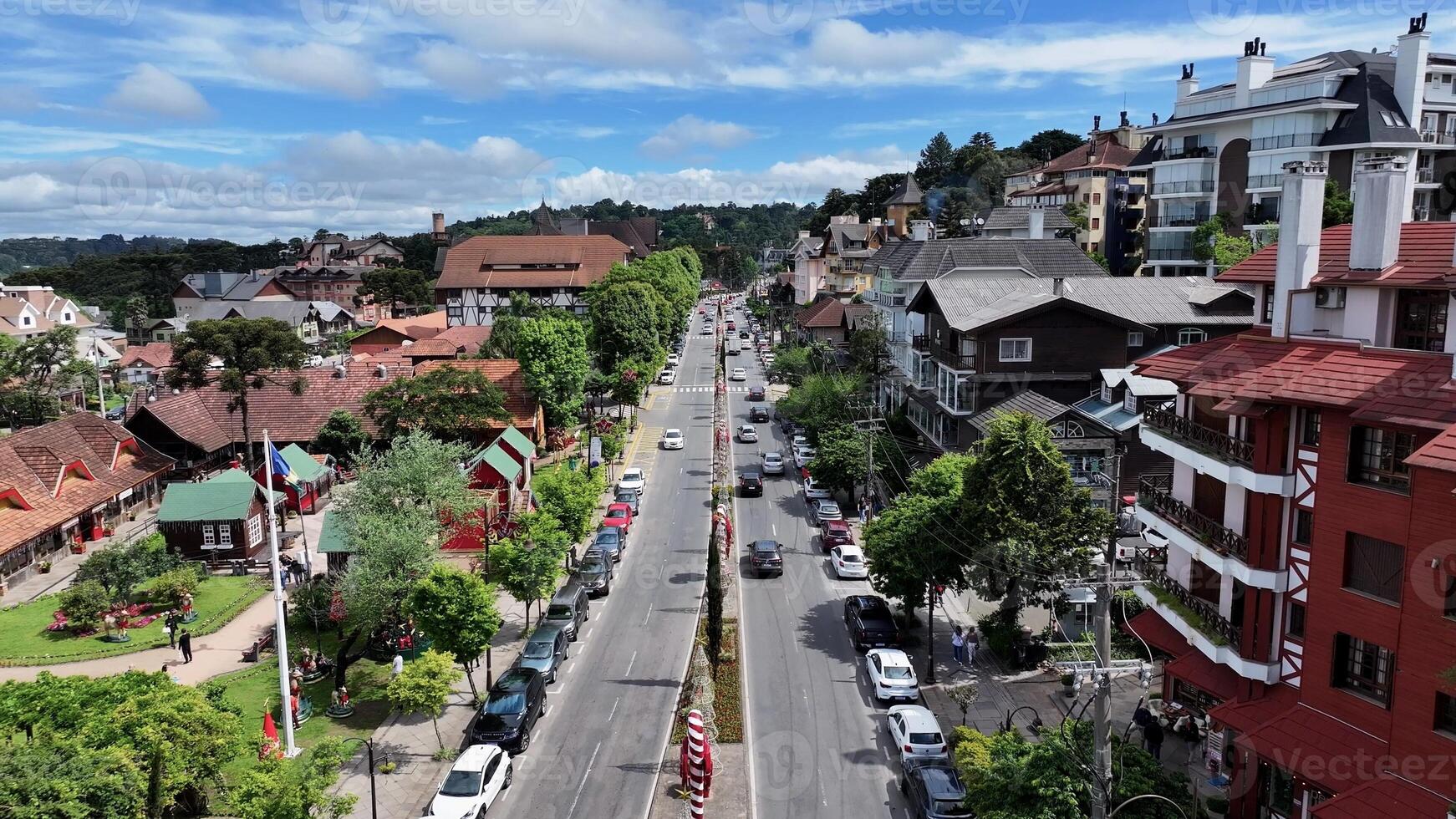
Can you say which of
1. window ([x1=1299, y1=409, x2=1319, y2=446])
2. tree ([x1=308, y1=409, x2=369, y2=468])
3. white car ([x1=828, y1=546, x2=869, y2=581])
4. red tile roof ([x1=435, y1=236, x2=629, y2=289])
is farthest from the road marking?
red tile roof ([x1=435, y1=236, x2=629, y2=289])

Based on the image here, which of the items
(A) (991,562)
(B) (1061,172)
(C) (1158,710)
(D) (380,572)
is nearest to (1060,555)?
(A) (991,562)

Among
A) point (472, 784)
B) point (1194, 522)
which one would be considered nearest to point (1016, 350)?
point (1194, 522)

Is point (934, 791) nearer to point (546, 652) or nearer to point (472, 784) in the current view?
point (472, 784)

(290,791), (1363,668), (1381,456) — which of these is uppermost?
(1381,456)

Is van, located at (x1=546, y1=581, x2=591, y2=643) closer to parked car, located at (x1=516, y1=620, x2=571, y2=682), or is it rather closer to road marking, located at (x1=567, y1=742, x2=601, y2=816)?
parked car, located at (x1=516, y1=620, x2=571, y2=682)

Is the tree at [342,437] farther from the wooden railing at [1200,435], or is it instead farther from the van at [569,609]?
the wooden railing at [1200,435]

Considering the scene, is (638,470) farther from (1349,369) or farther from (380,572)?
(1349,369)

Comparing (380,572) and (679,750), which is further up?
(380,572)

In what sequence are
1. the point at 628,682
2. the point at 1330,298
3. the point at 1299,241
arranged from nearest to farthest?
the point at 1330,298
the point at 1299,241
the point at 628,682
